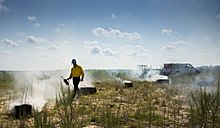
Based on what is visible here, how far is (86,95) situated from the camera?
56.0ft

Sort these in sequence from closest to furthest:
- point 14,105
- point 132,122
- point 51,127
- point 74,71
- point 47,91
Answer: point 51,127 → point 132,122 → point 14,105 → point 74,71 → point 47,91

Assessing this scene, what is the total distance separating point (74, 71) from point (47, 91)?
262 cm

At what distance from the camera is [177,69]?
43.7 m

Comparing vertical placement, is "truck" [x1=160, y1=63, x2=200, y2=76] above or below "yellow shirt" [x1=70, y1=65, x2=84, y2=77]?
above

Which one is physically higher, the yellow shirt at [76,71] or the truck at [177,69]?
the truck at [177,69]

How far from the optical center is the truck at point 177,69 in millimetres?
41287

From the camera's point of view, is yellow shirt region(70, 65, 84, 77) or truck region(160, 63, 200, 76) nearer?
yellow shirt region(70, 65, 84, 77)

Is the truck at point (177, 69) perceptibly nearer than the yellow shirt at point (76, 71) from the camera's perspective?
No

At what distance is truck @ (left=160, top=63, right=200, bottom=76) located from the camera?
41287 millimetres

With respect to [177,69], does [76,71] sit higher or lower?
lower

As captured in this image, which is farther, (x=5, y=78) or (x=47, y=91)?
(x=5, y=78)

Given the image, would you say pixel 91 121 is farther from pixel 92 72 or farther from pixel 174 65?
pixel 174 65

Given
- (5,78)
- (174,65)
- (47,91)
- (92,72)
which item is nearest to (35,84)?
(47,91)

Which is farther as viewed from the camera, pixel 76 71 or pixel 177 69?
pixel 177 69
